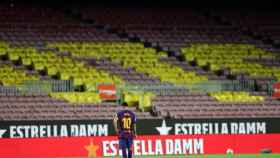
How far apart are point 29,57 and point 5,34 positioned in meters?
2.59

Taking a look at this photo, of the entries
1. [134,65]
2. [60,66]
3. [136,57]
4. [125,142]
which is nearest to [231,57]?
[136,57]

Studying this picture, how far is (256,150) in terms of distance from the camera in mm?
33656

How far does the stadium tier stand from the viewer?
36.4 meters

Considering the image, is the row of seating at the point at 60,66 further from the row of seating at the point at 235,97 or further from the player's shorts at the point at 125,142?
the player's shorts at the point at 125,142

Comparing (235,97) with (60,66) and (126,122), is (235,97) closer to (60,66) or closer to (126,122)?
→ (60,66)

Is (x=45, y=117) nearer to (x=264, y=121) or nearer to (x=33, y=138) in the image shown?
(x=33, y=138)

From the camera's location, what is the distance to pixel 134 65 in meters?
41.2

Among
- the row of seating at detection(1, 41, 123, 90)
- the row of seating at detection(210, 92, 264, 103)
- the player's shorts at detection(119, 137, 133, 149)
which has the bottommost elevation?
the player's shorts at detection(119, 137, 133, 149)

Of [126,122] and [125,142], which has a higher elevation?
[126,122]

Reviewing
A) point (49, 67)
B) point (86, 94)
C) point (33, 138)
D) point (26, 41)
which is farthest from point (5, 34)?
point (33, 138)

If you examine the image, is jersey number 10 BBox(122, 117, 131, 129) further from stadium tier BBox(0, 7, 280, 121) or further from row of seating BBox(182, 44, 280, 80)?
row of seating BBox(182, 44, 280, 80)

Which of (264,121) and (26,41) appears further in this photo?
(26,41)

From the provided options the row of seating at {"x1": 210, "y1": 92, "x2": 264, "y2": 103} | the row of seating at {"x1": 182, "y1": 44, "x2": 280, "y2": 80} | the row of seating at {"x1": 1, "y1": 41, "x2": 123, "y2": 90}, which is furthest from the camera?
the row of seating at {"x1": 182, "y1": 44, "x2": 280, "y2": 80}

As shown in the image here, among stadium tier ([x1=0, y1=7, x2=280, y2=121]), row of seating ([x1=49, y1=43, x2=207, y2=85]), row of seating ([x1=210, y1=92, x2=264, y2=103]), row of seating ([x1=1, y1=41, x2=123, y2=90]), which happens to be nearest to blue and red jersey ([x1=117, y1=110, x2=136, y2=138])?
stadium tier ([x1=0, y1=7, x2=280, y2=121])
